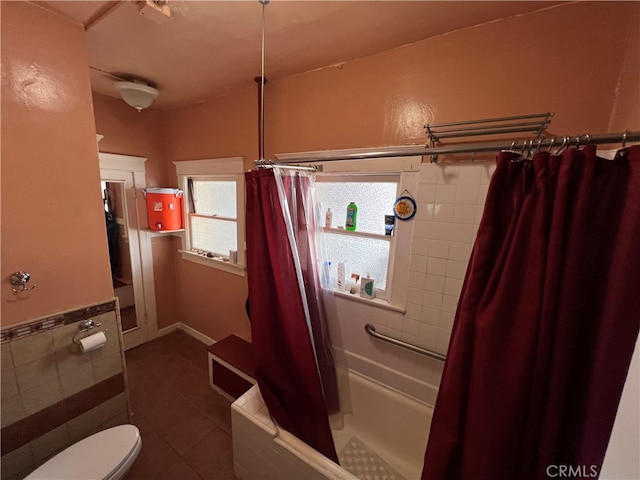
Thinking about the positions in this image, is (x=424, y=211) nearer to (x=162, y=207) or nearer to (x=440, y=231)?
(x=440, y=231)

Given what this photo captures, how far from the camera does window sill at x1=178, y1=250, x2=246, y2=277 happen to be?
7.68 ft

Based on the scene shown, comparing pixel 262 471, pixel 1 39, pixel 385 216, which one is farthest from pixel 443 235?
pixel 1 39

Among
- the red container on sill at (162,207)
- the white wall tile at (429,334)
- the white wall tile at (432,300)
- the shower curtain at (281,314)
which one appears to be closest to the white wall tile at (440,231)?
the white wall tile at (432,300)

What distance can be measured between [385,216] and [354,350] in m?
1.00

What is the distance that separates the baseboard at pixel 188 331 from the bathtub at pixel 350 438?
1502mm

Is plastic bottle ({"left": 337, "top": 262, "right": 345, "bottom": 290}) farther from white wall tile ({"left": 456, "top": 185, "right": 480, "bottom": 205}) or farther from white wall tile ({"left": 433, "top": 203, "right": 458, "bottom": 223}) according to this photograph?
white wall tile ({"left": 456, "top": 185, "right": 480, "bottom": 205})

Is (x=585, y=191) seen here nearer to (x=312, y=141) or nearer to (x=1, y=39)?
(x=312, y=141)

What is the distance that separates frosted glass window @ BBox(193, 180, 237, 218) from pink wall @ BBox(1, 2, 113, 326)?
1121mm

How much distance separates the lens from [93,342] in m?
1.40

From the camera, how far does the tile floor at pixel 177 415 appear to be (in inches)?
62.0

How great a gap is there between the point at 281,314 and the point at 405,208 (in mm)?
958

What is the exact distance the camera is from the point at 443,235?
1399 millimetres

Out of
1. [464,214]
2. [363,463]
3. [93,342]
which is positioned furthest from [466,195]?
[93,342]

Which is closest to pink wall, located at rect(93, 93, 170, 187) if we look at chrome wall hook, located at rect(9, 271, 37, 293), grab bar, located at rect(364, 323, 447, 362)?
chrome wall hook, located at rect(9, 271, 37, 293)
